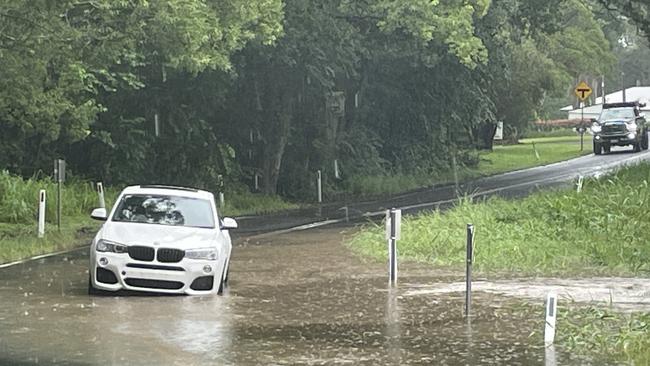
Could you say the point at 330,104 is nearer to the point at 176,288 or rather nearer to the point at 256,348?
the point at 176,288

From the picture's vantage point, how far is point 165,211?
16750mm

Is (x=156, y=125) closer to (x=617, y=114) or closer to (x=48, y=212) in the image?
(x=48, y=212)

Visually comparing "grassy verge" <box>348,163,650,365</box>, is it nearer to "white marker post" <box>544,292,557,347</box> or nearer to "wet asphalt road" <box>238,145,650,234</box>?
"white marker post" <box>544,292,557,347</box>

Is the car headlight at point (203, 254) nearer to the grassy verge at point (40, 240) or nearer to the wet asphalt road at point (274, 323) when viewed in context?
the wet asphalt road at point (274, 323)

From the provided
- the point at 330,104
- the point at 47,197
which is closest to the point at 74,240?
the point at 47,197

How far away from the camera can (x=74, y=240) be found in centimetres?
2441

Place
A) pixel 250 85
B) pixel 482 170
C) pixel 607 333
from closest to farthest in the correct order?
pixel 607 333 < pixel 250 85 < pixel 482 170

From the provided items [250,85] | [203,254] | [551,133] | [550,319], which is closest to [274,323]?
[203,254]

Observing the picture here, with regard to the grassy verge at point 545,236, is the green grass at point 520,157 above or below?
below

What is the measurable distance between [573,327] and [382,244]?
388 inches

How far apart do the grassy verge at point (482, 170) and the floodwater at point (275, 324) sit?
875 inches

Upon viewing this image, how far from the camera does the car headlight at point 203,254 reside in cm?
1534

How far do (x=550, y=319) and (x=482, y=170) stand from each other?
1501 inches

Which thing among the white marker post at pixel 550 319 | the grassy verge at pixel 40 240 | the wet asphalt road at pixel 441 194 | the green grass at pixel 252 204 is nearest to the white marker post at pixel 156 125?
the green grass at pixel 252 204
